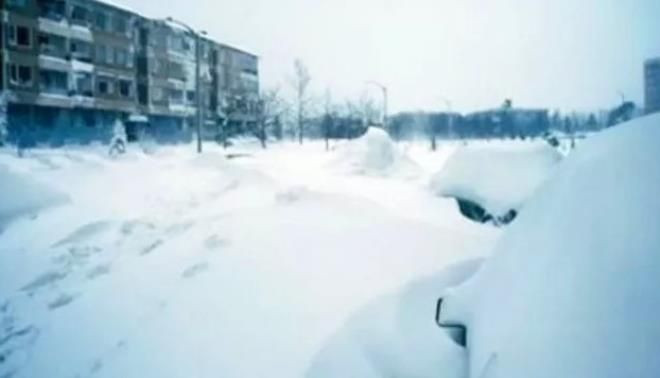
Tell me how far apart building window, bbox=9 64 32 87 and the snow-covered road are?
3.09 feet

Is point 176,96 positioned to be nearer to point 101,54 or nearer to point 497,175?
point 101,54

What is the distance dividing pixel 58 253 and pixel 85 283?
0.57 meters

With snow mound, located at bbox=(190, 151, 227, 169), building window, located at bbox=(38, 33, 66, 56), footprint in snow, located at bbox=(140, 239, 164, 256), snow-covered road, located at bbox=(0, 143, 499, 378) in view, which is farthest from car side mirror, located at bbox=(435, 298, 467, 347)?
building window, located at bbox=(38, 33, 66, 56)

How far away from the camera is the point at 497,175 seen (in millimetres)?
4715

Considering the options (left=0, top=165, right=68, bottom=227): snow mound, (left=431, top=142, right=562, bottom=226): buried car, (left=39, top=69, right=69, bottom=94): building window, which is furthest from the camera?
(left=39, top=69, right=69, bottom=94): building window

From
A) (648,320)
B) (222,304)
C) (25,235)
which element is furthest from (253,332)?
(25,235)

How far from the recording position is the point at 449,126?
5723 mm

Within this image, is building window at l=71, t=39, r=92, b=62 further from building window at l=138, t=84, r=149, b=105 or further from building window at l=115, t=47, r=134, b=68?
building window at l=138, t=84, r=149, b=105

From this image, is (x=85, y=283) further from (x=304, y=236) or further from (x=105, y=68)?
(x=105, y=68)

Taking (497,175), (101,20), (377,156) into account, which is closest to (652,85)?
(497,175)

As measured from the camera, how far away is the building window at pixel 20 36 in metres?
5.02

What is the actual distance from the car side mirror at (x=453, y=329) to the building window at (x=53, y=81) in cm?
461

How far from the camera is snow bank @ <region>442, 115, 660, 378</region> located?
4.41ft

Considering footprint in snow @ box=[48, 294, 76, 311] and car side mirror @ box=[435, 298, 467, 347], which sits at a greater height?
car side mirror @ box=[435, 298, 467, 347]
